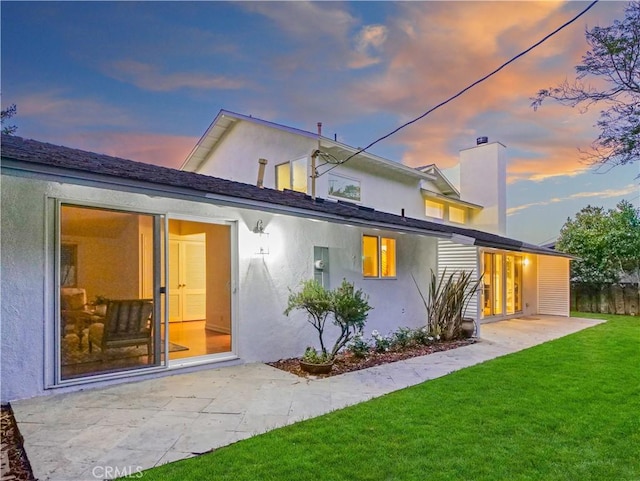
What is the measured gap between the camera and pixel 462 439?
3939 mm

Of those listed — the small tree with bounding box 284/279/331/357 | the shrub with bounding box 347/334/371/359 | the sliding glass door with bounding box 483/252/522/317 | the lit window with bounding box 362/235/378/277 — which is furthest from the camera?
the sliding glass door with bounding box 483/252/522/317

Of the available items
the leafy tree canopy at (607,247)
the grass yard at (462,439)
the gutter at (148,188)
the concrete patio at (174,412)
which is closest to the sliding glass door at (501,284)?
the leafy tree canopy at (607,247)

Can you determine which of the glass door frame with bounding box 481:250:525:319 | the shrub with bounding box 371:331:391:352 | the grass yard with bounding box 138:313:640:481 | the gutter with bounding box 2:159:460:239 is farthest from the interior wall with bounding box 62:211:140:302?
the glass door frame with bounding box 481:250:525:319

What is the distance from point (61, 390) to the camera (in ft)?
17.1

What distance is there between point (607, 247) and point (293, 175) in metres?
14.6

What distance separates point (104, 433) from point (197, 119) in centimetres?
1243

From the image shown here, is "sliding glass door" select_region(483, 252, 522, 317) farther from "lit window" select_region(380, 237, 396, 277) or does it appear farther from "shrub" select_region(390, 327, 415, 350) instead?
"shrub" select_region(390, 327, 415, 350)

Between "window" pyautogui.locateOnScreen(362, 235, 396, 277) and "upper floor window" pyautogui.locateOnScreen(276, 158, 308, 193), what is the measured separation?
319 centimetres

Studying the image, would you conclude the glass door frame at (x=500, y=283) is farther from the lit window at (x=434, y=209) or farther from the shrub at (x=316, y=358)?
the shrub at (x=316, y=358)

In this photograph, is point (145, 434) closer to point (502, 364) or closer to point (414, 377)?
point (414, 377)

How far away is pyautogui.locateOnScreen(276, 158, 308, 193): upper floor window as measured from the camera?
1238 centimetres

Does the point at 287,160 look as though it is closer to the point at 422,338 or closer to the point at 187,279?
the point at 187,279

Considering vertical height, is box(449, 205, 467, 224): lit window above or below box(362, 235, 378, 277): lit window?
above

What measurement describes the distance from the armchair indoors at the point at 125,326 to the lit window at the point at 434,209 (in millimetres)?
13154
